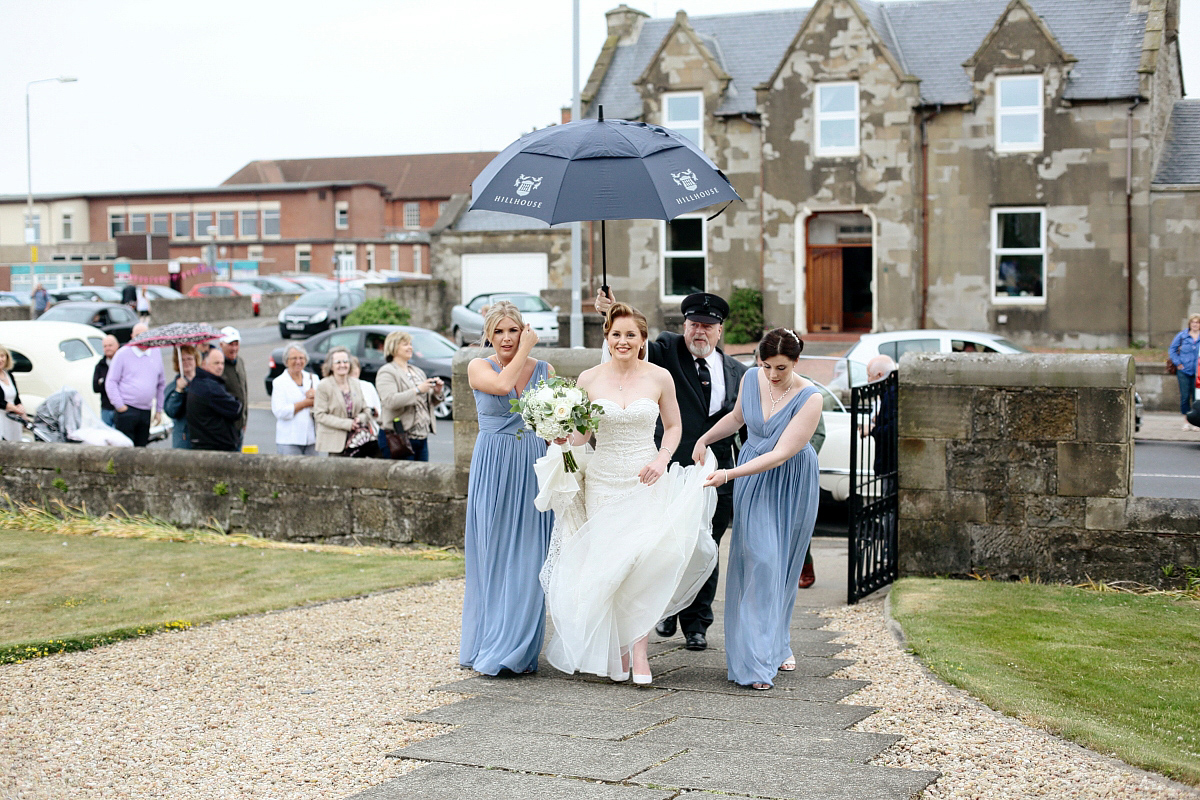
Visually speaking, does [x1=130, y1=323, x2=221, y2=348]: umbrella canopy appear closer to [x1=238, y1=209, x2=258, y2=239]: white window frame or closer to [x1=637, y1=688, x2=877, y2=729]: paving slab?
[x1=637, y1=688, x2=877, y2=729]: paving slab

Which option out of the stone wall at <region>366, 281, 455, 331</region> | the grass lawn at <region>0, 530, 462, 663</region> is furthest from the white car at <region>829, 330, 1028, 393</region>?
the stone wall at <region>366, 281, 455, 331</region>

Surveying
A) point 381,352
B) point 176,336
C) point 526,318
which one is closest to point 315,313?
point 526,318

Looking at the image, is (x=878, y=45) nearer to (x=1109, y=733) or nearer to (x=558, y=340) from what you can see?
(x=558, y=340)

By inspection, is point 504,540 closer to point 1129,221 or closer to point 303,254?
point 1129,221

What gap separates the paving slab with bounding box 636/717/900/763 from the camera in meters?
4.91

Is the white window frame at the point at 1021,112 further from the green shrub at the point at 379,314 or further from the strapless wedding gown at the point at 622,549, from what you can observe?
the strapless wedding gown at the point at 622,549

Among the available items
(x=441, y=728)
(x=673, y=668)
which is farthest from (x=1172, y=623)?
(x=441, y=728)

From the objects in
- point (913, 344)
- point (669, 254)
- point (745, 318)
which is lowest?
point (913, 344)

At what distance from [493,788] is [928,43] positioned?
2804 centimetres

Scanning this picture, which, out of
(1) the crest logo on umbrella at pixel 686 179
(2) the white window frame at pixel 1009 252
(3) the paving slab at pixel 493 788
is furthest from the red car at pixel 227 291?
(3) the paving slab at pixel 493 788

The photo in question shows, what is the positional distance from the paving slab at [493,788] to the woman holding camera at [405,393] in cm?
675

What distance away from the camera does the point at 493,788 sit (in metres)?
4.49

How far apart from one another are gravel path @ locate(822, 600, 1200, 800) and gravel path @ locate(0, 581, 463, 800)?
2032mm

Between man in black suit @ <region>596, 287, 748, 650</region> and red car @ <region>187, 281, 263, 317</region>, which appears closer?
man in black suit @ <region>596, 287, 748, 650</region>
